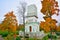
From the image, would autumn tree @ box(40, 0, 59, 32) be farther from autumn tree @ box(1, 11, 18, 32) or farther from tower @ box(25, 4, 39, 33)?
tower @ box(25, 4, 39, 33)

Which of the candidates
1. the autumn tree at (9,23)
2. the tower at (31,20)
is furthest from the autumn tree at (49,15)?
the tower at (31,20)

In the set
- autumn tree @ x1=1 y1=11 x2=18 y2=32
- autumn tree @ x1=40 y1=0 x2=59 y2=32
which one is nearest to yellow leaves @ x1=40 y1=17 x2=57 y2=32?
autumn tree @ x1=40 y1=0 x2=59 y2=32

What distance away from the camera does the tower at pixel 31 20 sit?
92.7ft

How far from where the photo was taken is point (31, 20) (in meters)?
29.0

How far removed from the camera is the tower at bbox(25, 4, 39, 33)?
28.2 m

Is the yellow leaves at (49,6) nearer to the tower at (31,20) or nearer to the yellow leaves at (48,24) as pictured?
the yellow leaves at (48,24)

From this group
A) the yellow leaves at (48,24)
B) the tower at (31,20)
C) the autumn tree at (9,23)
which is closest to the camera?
the yellow leaves at (48,24)

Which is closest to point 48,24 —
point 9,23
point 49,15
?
point 49,15

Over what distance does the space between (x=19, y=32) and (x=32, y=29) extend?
5.46ft

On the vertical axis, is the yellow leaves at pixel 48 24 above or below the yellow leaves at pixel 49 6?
below

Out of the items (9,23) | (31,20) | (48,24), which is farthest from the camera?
(31,20)

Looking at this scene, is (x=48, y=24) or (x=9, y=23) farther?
(x=9, y=23)

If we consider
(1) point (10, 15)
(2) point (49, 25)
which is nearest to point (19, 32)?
(1) point (10, 15)

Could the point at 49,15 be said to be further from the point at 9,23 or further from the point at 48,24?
the point at 9,23
